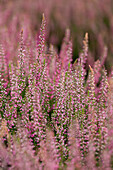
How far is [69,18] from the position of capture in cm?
414

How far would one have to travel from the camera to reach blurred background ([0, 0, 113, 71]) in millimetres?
3354

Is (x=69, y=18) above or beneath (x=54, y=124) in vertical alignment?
above

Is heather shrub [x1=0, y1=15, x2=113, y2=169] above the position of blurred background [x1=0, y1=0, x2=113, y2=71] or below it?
below

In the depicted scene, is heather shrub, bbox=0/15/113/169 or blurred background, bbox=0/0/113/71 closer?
heather shrub, bbox=0/15/113/169

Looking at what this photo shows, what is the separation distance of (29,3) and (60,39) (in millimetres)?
1308

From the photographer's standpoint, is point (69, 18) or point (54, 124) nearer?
point (54, 124)

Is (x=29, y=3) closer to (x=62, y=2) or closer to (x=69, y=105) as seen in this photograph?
(x=62, y=2)

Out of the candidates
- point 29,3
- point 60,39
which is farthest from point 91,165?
point 29,3

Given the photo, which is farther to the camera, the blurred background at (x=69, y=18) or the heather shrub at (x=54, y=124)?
the blurred background at (x=69, y=18)

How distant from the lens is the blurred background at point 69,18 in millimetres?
3354

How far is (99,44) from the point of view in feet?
10.6

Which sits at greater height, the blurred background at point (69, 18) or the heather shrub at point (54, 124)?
the blurred background at point (69, 18)

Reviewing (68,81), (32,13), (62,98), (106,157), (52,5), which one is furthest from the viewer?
(52,5)

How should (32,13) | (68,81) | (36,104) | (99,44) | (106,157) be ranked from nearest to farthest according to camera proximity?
1. (106,157)
2. (36,104)
3. (68,81)
4. (99,44)
5. (32,13)
